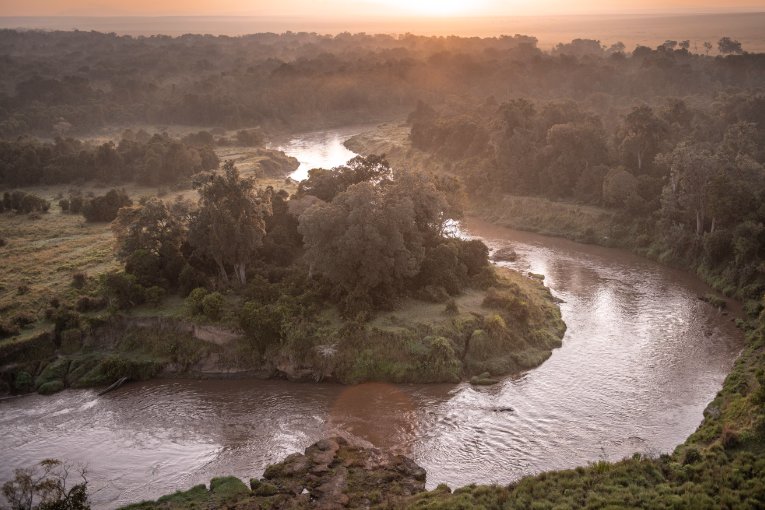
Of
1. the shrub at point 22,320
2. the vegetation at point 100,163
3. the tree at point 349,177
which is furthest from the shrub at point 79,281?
the vegetation at point 100,163

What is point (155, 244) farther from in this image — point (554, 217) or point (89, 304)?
point (554, 217)

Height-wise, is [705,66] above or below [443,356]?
above

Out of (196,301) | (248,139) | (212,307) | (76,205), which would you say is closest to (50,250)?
(76,205)

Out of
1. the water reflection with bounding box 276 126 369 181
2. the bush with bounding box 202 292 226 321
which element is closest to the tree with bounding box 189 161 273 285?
the bush with bounding box 202 292 226 321

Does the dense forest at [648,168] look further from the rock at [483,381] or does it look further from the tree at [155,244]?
the tree at [155,244]

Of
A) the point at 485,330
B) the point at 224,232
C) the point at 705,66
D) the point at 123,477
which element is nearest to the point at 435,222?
the point at 485,330

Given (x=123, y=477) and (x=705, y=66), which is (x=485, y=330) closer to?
(x=123, y=477)

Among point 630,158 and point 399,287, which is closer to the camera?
point 399,287

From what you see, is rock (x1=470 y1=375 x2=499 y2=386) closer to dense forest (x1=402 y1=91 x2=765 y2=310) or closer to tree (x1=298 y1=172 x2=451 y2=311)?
tree (x1=298 y1=172 x2=451 y2=311)
